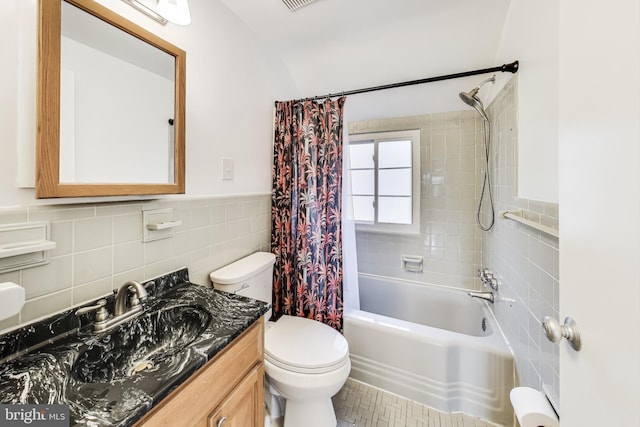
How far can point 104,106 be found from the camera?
0.88 metres

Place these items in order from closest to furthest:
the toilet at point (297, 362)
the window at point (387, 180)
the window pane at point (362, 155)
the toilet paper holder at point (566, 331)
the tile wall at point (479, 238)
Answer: the toilet paper holder at point (566, 331) < the tile wall at point (479, 238) < the toilet at point (297, 362) < the window at point (387, 180) < the window pane at point (362, 155)

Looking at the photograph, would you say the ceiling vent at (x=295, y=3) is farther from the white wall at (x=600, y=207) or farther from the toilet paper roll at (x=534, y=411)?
the toilet paper roll at (x=534, y=411)

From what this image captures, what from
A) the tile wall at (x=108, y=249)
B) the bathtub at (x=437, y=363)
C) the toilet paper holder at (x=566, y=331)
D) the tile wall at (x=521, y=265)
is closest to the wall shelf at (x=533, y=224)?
the tile wall at (x=521, y=265)

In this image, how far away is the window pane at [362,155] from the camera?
2.55 m

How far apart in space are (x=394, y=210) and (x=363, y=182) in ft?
1.43

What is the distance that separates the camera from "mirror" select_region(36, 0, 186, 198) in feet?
2.34

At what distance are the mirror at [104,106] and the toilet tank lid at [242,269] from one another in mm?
505

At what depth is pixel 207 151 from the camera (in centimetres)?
131

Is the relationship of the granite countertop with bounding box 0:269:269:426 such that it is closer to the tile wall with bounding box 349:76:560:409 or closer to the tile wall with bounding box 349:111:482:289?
the tile wall with bounding box 349:76:560:409

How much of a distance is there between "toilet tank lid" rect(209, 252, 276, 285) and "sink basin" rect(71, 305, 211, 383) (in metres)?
0.29

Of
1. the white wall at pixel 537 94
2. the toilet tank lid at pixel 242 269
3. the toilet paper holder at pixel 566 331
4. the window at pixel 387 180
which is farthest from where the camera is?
the window at pixel 387 180

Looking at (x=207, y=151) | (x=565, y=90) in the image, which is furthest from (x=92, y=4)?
(x=565, y=90)

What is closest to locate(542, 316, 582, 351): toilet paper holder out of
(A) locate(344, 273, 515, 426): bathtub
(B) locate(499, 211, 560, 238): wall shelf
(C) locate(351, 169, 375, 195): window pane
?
(B) locate(499, 211, 560, 238): wall shelf

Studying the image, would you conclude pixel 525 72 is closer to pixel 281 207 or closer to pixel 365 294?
pixel 281 207
